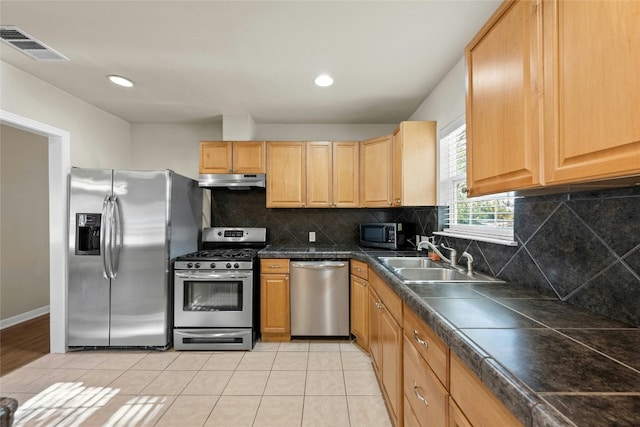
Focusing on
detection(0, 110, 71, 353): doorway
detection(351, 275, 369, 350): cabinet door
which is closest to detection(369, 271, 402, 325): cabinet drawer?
detection(351, 275, 369, 350): cabinet door

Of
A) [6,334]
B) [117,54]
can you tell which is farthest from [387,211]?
[6,334]

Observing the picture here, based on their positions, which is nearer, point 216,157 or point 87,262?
point 87,262

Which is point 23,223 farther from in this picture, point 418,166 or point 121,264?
point 418,166

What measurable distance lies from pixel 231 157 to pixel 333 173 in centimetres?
121

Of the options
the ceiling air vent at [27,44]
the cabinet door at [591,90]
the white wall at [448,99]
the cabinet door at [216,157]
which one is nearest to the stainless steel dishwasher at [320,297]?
the cabinet door at [216,157]

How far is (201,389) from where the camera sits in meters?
2.13

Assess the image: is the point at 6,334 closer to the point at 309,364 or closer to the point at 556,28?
the point at 309,364

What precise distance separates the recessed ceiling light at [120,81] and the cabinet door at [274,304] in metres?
2.22

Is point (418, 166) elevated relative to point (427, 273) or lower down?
elevated

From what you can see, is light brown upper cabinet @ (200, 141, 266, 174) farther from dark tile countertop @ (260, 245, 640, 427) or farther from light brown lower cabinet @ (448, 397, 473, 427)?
light brown lower cabinet @ (448, 397, 473, 427)

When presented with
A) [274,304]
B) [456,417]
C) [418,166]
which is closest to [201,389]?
[274,304]

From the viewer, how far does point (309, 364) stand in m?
2.47

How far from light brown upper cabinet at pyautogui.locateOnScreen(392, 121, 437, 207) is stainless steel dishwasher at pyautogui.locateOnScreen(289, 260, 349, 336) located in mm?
963

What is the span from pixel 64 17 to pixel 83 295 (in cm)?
234
